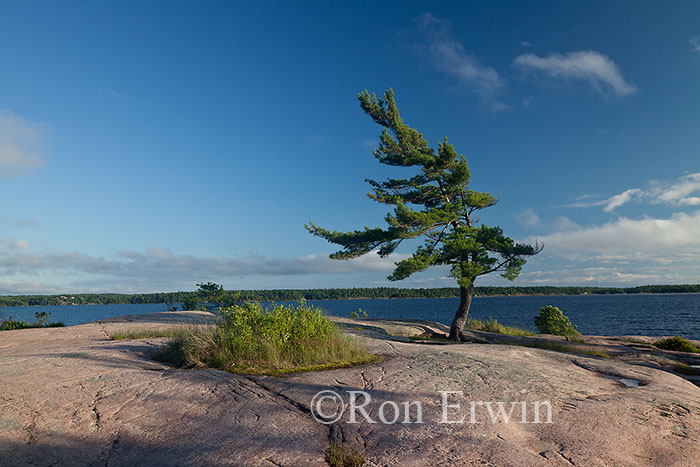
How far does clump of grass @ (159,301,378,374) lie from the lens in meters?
7.49

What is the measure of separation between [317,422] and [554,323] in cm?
2573

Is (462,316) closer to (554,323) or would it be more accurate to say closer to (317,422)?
(554,323)

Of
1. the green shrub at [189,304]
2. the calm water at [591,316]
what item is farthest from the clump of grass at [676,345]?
the green shrub at [189,304]

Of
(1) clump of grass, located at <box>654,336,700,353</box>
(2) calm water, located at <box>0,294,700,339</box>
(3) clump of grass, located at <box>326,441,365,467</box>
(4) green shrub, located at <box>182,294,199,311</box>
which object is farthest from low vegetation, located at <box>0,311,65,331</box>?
(1) clump of grass, located at <box>654,336,700,353</box>

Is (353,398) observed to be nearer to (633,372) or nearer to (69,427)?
→ (69,427)

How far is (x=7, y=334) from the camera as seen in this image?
13.7 m

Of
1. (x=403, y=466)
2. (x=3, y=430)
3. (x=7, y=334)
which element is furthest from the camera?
(x=7, y=334)

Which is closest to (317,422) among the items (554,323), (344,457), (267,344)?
(344,457)

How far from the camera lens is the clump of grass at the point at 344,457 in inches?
149

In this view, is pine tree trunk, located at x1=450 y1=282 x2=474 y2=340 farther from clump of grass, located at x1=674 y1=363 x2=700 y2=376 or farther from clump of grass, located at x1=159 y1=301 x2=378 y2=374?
clump of grass, located at x1=159 y1=301 x2=378 y2=374

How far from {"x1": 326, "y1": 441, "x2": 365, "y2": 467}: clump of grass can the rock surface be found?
3.7 inches

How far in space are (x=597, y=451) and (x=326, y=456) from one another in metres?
2.91

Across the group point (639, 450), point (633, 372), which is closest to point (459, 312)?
point (633, 372)

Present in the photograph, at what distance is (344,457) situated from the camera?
3842 mm
